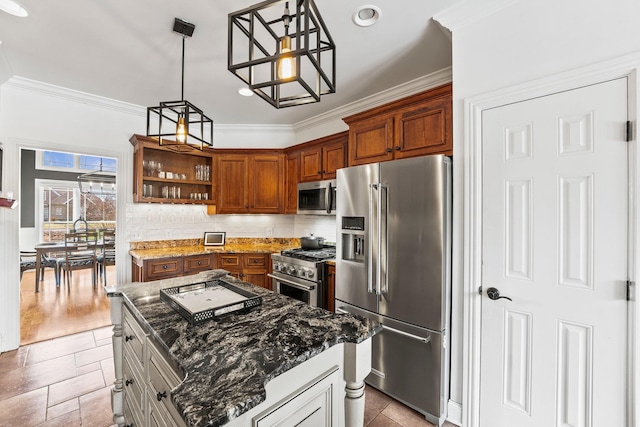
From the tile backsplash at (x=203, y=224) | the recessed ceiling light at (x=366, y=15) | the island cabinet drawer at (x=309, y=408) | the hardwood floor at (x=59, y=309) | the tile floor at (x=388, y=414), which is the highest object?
the recessed ceiling light at (x=366, y=15)

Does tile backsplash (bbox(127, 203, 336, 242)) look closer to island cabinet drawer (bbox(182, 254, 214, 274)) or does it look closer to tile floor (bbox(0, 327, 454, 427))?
island cabinet drawer (bbox(182, 254, 214, 274))

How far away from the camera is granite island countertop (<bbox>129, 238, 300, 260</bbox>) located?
3471 mm

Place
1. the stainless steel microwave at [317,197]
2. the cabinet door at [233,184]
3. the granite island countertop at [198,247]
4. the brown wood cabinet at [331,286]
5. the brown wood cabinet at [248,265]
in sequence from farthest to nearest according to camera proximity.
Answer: the cabinet door at [233,184]
the brown wood cabinet at [248,265]
the granite island countertop at [198,247]
the stainless steel microwave at [317,197]
the brown wood cabinet at [331,286]

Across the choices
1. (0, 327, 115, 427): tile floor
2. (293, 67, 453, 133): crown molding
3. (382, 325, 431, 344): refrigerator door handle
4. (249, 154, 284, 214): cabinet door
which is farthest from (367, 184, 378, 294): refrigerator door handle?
(0, 327, 115, 427): tile floor

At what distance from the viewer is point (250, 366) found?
2.82ft

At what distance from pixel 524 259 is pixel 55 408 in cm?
343

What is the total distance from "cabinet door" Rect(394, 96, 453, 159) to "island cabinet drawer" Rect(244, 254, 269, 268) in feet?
7.31

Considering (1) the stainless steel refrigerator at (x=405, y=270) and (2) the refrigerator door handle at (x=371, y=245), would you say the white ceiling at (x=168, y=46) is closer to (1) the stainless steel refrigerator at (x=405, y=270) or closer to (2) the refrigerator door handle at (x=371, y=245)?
(1) the stainless steel refrigerator at (x=405, y=270)

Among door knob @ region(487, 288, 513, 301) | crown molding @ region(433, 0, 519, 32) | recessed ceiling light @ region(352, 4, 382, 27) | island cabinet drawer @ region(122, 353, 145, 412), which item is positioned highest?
recessed ceiling light @ region(352, 4, 382, 27)

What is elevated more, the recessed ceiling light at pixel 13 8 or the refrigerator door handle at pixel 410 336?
the recessed ceiling light at pixel 13 8

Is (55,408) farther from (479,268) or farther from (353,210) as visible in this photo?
(479,268)

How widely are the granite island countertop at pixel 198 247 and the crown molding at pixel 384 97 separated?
1810mm

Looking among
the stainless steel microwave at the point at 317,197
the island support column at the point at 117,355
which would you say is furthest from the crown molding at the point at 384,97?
the island support column at the point at 117,355

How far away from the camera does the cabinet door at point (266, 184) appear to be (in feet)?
13.2
